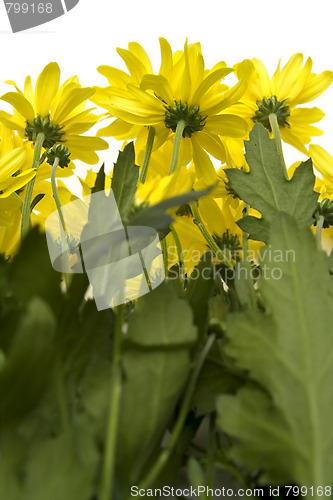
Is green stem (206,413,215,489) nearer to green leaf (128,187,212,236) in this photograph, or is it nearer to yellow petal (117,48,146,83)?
green leaf (128,187,212,236)

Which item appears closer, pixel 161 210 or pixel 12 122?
pixel 161 210

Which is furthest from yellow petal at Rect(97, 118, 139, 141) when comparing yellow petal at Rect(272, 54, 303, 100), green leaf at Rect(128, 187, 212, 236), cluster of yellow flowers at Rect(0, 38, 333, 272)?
green leaf at Rect(128, 187, 212, 236)

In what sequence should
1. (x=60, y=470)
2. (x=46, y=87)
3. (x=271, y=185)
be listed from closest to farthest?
(x=60, y=470), (x=271, y=185), (x=46, y=87)

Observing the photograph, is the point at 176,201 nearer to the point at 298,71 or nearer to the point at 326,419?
the point at 326,419

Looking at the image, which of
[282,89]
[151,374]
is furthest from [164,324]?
[282,89]

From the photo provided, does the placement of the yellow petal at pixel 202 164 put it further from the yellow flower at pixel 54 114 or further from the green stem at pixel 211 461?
the green stem at pixel 211 461

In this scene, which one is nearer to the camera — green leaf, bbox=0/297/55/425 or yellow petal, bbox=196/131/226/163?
green leaf, bbox=0/297/55/425

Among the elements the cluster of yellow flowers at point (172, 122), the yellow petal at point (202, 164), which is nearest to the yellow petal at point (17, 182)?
the cluster of yellow flowers at point (172, 122)
